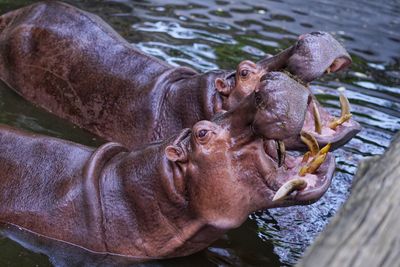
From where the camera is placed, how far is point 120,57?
611 cm

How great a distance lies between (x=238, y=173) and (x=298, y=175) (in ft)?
1.15

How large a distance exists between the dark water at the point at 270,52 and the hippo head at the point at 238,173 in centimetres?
68

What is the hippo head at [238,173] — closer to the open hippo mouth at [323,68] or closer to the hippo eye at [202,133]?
the hippo eye at [202,133]

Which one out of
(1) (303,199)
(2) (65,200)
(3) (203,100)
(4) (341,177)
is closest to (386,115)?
(4) (341,177)

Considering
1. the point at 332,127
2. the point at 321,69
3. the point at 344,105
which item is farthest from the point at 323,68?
the point at 332,127

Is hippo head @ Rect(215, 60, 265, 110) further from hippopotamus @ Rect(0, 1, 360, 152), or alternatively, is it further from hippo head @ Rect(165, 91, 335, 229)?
hippo head @ Rect(165, 91, 335, 229)

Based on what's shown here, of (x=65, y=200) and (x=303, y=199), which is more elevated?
(x=303, y=199)

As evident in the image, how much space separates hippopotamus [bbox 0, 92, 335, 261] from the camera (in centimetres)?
371

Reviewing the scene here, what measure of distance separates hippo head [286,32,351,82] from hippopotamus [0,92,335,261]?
926 millimetres

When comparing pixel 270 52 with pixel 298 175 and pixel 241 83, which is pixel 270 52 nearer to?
pixel 241 83

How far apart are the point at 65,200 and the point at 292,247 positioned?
1.58 meters

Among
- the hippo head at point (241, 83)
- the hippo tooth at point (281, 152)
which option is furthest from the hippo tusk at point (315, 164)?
the hippo head at point (241, 83)

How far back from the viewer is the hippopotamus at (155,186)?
371 cm

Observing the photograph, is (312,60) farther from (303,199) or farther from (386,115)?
(386,115)
